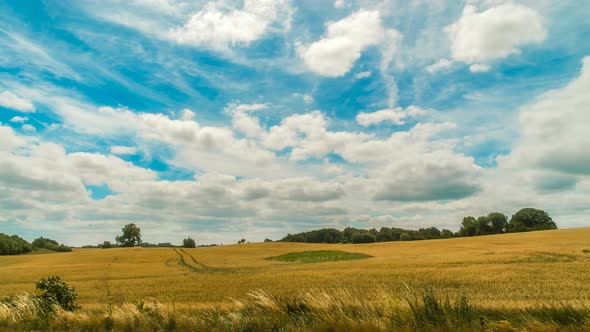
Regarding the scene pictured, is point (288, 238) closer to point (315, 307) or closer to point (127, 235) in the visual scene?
point (127, 235)

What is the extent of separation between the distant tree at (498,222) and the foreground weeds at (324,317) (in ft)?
429

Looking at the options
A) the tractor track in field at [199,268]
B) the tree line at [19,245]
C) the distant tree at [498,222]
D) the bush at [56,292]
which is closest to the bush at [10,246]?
the tree line at [19,245]

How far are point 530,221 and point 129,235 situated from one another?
469 feet

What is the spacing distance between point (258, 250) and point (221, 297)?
62.1 metres

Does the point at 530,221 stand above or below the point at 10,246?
above

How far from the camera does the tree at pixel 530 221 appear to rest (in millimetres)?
121875

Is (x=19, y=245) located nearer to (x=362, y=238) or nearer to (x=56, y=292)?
(x=362, y=238)

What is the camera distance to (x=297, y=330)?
8336 millimetres

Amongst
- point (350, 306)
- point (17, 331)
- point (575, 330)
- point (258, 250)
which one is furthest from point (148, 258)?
point (575, 330)

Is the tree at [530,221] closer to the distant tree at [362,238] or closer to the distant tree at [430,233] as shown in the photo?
the distant tree at [430,233]

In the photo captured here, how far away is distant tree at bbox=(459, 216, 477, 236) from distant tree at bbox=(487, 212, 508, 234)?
5.48 m

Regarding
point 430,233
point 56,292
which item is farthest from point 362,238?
point 56,292

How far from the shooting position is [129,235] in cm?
13938

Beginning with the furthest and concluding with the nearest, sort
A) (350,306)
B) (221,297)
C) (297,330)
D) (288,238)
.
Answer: (288,238), (221,297), (350,306), (297,330)
